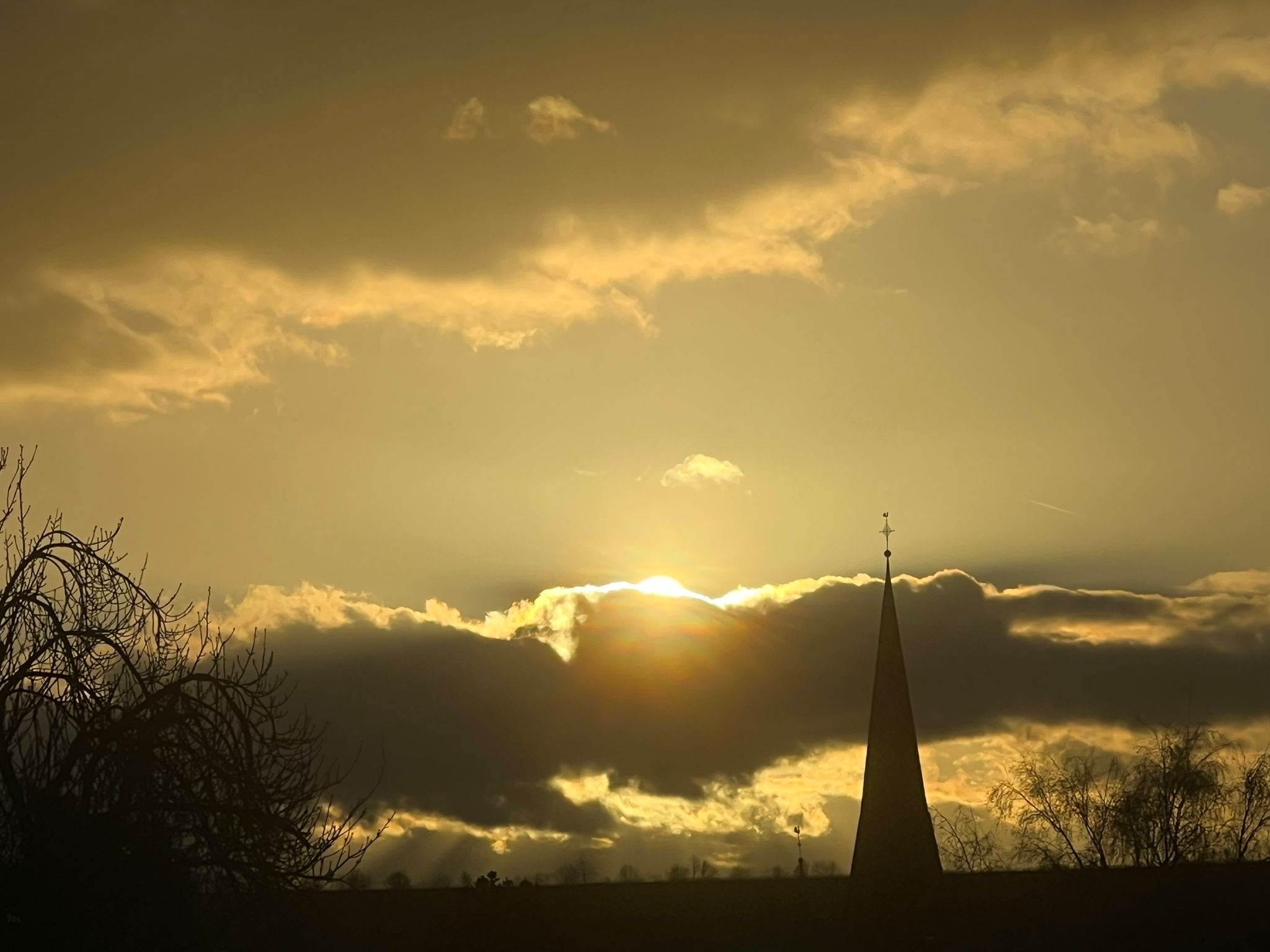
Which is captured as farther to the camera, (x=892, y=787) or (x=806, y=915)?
(x=892, y=787)

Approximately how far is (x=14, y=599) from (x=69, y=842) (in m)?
2.86

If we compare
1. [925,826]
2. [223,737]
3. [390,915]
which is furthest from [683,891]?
[223,737]

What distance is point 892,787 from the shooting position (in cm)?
6203

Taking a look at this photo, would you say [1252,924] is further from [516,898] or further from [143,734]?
[143,734]

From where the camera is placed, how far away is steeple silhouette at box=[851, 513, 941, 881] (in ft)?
194

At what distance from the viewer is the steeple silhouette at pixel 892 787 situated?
59.2 metres

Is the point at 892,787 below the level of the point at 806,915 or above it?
above

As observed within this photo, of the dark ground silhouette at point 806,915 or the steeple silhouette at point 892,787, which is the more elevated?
the steeple silhouette at point 892,787

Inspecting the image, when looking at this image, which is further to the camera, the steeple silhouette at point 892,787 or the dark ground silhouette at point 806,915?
the steeple silhouette at point 892,787

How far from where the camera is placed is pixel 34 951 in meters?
15.3

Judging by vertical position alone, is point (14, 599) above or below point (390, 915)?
above

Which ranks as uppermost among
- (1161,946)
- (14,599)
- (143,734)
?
(14,599)

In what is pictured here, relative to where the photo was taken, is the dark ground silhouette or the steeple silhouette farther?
the steeple silhouette

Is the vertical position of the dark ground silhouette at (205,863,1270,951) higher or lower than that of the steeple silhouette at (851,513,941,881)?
lower
